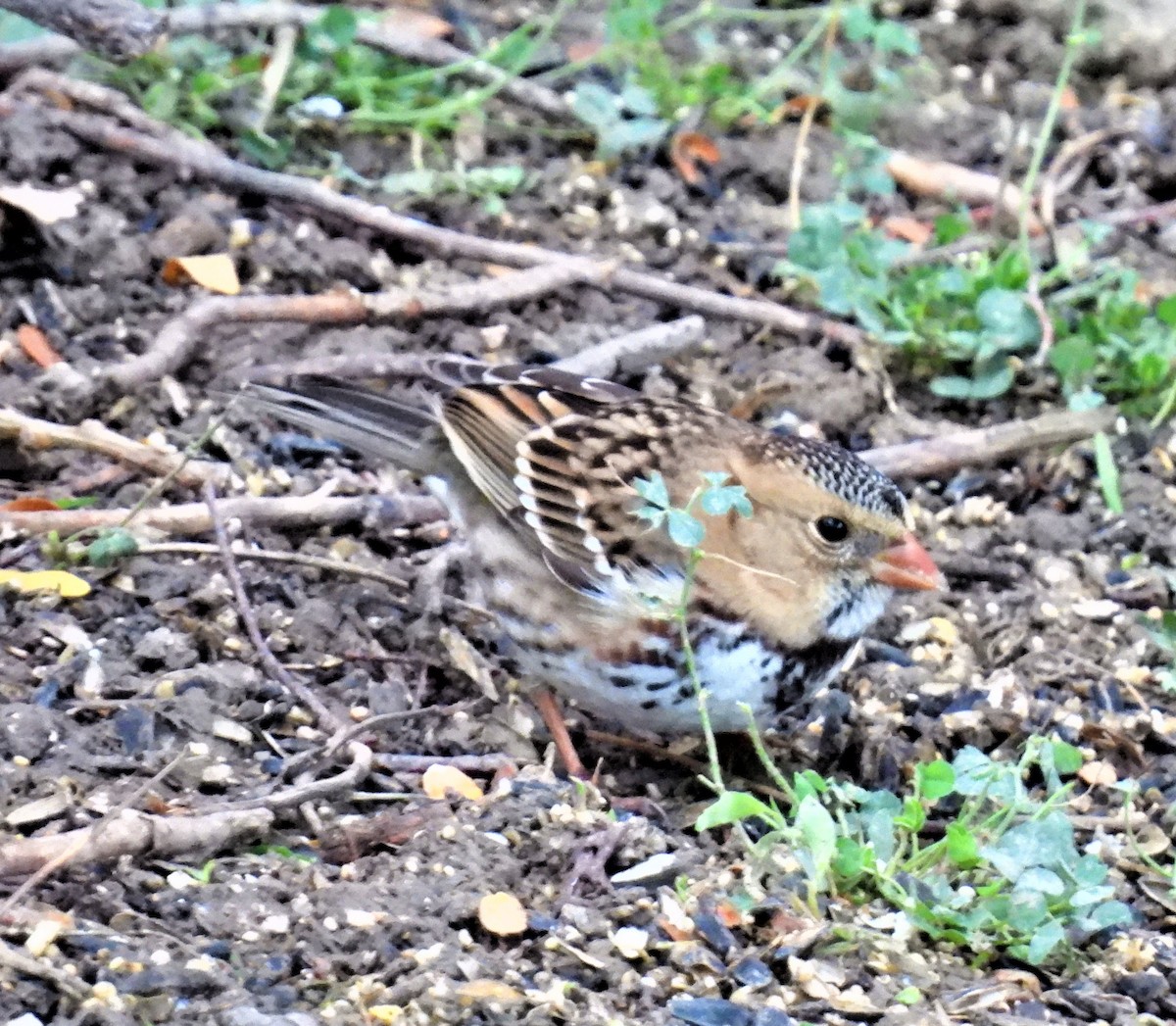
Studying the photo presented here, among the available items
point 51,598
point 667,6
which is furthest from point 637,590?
point 667,6

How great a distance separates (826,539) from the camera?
382 cm

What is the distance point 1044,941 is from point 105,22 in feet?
7.11

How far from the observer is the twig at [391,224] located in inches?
201

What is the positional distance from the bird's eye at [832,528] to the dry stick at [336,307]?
1441 millimetres

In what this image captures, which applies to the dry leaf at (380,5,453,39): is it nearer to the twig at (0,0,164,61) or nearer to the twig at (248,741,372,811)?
the twig at (0,0,164,61)

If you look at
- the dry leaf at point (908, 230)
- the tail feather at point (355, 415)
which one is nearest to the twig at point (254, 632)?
the tail feather at point (355, 415)

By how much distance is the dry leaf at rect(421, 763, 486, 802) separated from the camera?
3537 millimetres

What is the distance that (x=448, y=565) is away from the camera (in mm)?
4246

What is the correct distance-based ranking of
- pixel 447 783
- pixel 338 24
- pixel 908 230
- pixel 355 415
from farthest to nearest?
1. pixel 908 230
2. pixel 338 24
3. pixel 355 415
4. pixel 447 783

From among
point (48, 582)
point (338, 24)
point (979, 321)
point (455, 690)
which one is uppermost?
point (338, 24)

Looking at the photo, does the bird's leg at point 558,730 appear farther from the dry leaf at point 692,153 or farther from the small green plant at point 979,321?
the dry leaf at point 692,153

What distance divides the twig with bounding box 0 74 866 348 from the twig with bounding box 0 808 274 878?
7.30 ft

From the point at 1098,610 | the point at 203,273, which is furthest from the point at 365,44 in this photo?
the point at 1098,610

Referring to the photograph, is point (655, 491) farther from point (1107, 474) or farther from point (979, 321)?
point (979, 321)
